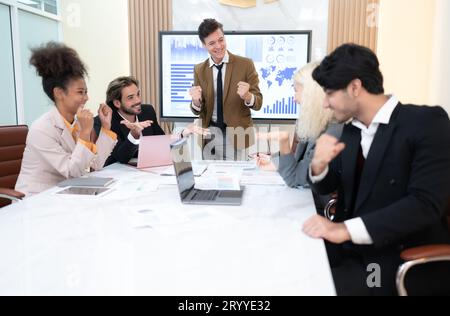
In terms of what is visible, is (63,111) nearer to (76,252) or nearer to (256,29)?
(76,252)

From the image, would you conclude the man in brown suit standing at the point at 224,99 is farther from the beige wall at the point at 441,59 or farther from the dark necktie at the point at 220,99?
the beige wall at the point at 441,59

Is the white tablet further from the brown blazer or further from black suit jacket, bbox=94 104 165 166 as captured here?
the brown blazer

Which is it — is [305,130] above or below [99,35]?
below

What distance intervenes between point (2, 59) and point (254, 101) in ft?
7.91

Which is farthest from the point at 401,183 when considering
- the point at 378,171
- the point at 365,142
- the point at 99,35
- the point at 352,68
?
the point at 99,35

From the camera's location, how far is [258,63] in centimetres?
434

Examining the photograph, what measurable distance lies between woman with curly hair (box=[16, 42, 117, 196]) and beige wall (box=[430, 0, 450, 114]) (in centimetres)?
321

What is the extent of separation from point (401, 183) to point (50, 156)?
5.48ft

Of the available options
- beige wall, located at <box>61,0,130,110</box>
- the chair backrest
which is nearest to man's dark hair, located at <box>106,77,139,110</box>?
the chair backrest

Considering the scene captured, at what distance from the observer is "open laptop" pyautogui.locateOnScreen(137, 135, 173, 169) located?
99.1 inches

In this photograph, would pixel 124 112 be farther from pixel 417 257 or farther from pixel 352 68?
pixel 417 257

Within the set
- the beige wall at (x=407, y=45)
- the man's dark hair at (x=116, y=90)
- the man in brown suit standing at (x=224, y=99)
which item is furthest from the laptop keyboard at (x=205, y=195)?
the beige wall at (x=407, y=45)

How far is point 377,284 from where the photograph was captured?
1379 millimetres

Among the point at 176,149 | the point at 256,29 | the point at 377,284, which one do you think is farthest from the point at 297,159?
the point at 256,29
